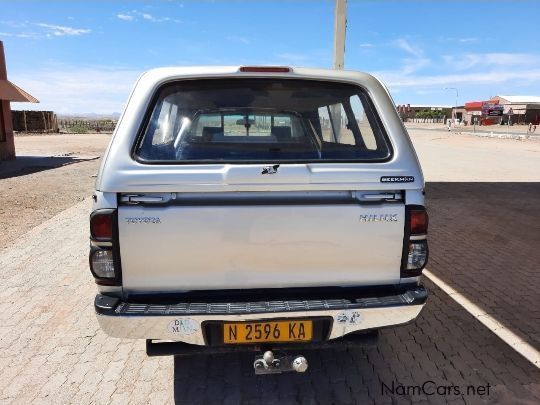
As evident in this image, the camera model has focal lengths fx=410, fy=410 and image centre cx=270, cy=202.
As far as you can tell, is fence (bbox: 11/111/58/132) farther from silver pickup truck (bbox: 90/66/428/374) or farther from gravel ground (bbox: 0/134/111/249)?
silver pickup truck (bbox: 90/66/428/374)

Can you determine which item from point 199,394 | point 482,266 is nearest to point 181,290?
point 199,394

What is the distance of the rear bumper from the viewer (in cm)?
212

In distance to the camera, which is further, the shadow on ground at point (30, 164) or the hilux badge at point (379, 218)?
the shadow on ground at point (30, 164)

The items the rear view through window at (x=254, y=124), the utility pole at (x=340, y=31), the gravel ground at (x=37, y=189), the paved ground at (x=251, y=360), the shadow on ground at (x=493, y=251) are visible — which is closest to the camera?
the rear view through window at (x=254, y=124)

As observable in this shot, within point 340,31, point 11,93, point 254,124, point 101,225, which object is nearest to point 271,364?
point 101,225

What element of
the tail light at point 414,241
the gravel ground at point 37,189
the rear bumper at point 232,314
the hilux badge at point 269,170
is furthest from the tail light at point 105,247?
the gravel ground at point 37,189

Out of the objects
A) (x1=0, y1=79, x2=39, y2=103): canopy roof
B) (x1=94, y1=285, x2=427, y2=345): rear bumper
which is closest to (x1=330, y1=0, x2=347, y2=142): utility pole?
(x1=94, y1=285, x2=427, y2=345): rear bumper

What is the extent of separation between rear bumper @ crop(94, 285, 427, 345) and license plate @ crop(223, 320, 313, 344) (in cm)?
5

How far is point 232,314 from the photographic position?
214 cm

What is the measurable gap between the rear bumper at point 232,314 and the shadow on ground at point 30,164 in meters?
12.2

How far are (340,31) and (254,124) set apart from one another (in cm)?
634

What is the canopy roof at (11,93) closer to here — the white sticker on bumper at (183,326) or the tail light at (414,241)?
the white sticker on bumper at (183,326)

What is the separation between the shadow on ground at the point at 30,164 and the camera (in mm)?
13284

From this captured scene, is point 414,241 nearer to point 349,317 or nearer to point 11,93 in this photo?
point 349,317
